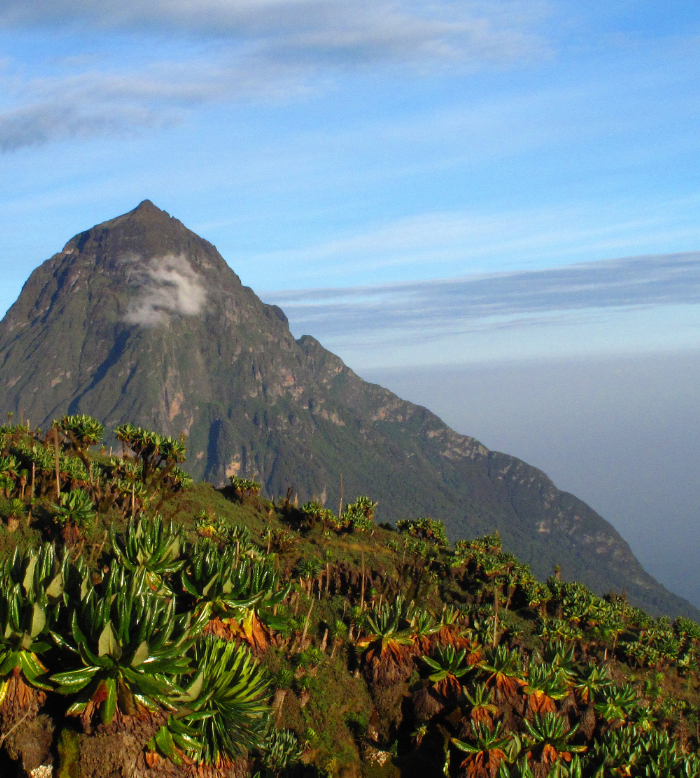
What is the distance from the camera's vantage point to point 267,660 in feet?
67.5

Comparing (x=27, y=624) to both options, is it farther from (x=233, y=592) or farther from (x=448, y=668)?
(x=448, y=668)

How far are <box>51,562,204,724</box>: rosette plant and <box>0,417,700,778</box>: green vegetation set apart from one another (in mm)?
29

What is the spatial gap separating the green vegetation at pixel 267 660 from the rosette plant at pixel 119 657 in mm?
29

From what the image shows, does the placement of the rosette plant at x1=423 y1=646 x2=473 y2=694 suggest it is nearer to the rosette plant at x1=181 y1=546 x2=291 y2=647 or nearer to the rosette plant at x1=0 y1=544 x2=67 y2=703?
the rosette plant at x1=181 y1=546 x2=291 y2=647

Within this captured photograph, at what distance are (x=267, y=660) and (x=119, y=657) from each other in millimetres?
13413

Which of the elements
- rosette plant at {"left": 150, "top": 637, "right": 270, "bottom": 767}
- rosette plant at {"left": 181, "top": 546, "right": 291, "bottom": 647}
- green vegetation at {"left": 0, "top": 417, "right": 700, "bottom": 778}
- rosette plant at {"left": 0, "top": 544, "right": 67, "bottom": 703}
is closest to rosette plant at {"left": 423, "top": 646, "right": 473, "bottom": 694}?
green vegetation at {"left": 0, "top": 417, "right": 700, "bottom": 778}

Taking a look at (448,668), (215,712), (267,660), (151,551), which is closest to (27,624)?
(215,712)

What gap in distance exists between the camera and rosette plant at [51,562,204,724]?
8289mm

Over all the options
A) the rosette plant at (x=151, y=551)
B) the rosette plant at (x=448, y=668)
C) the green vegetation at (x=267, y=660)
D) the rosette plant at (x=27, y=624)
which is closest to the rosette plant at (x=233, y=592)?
the green vegetation at (x=267, y=660)

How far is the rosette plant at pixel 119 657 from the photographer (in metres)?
8.29

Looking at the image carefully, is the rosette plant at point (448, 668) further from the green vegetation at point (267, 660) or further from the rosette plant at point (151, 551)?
the rosette plant at point (151, 551)

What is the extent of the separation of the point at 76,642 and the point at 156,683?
4.22 ft

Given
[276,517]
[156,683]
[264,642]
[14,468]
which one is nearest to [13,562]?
[156,683]

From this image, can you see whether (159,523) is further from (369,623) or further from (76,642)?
(369,623)
